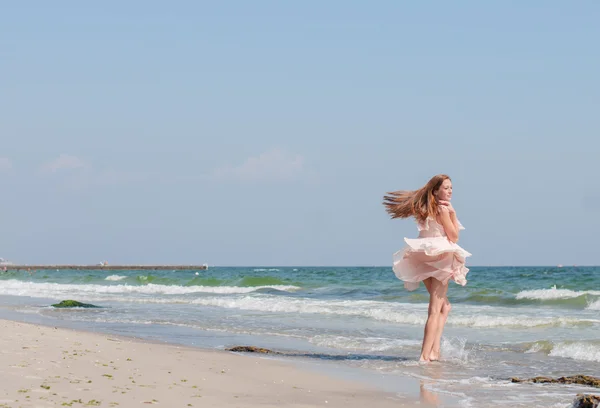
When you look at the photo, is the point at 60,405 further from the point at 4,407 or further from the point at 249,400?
the point at 249,400

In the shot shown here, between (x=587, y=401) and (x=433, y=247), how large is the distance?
3678 mm

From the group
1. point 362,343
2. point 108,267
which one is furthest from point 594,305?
point 108,267

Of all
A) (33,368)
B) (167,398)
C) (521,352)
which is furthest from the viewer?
(521,352)

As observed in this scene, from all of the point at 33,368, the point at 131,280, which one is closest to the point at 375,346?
the point at 33,368

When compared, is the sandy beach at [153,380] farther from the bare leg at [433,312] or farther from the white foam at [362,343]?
the white foam at [362,343]

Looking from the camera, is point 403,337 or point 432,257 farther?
point 403,337

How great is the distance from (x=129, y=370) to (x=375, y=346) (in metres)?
4.70

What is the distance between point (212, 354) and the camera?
32.6ft

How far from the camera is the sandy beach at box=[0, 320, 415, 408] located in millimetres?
6035

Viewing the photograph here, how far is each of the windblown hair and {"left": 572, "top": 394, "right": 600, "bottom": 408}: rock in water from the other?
3752mm

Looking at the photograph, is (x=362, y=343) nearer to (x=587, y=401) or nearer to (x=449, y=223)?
(x=449, y=223)

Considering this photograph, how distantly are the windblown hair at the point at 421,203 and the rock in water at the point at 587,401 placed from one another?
375cm

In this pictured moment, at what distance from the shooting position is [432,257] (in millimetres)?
9383

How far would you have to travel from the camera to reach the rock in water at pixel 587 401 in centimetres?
569
